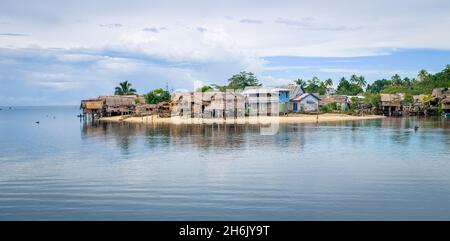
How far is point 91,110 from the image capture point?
64.8 metres

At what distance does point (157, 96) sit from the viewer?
2719 inches

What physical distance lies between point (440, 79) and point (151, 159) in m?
57.1

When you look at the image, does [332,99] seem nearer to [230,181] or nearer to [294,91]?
[294,91]

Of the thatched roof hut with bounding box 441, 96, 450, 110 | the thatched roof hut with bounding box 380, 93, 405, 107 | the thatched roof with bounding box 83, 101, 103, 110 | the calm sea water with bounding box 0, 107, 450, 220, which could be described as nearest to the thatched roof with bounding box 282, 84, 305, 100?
the thatched roof hut with bounding box 380, 93, 405, 107

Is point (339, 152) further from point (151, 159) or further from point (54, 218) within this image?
point (54, 218)

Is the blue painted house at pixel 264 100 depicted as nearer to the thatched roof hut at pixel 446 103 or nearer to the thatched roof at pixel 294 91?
the thatched roof at pixel 294 91

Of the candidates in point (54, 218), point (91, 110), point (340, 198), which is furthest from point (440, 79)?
point (54, 218)

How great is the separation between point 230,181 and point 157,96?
5389 cm

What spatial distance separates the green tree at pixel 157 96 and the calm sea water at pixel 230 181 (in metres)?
40.0

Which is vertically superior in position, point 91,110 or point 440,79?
point 440,79

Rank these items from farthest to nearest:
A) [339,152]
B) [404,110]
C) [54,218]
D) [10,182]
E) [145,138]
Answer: [404,110] → [145,138] → [339,152] → [10,182] → [54,218]

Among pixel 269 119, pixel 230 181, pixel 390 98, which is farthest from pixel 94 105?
pixel 230 181

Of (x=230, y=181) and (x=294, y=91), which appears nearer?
(x=230, y=181)
